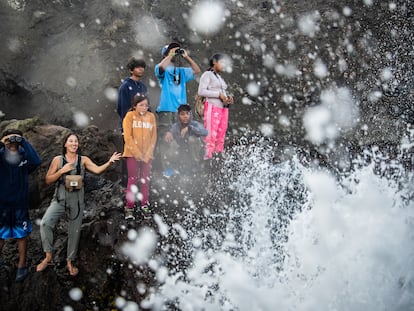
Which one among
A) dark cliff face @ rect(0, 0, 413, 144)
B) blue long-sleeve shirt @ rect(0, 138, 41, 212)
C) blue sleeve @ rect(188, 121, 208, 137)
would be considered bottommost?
blue long-sleeve shirt @ rect(0, 138, 41, 212)

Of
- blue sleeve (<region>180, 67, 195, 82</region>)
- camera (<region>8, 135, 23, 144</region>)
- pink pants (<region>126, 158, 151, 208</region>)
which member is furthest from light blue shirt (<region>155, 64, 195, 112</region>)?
camera (<region>8, 135, 23, 144</region>)

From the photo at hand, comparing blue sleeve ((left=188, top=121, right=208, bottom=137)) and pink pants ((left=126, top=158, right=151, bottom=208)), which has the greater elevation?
blue sleeve ((left=188, top=121, right=208, bottom=137))

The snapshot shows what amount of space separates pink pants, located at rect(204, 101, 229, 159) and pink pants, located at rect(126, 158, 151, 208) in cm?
106

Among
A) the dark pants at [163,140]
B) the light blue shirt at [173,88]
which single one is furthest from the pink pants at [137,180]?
the light blue shirt at [173,88]

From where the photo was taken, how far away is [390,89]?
318 inches

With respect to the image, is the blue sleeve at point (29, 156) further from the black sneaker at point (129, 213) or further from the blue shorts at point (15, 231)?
the black sneaker at point (129, 213)

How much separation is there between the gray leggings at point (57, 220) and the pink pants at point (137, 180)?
568 millimetres

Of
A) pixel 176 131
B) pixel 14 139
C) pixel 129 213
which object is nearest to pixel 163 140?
pixel 176 131

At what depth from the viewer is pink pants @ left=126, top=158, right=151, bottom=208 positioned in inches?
171

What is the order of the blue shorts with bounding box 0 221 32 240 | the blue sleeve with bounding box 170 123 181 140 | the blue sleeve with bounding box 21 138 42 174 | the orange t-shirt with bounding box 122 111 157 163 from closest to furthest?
the blue shorts with bounding box 0 221 32 240, the blue sleeve with bounding box 21 138 42 174, the orange t-shirt with bounding box 122 111 157 163, the blue sleeve with bounding box 170 123 181 140

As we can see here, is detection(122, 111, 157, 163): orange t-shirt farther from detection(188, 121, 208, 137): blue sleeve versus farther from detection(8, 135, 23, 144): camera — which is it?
detection(8, 135, 23, 144): camera

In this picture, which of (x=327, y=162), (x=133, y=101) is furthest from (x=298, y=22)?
(x=133, y=101)

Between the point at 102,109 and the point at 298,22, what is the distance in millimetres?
4575

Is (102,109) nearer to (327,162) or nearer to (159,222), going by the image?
(159,222)
